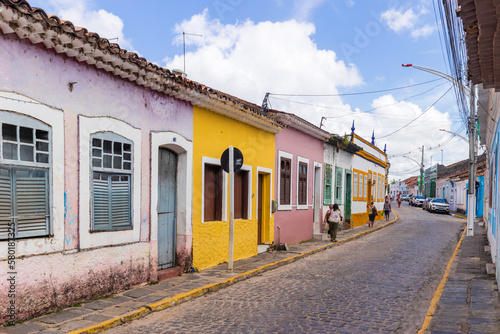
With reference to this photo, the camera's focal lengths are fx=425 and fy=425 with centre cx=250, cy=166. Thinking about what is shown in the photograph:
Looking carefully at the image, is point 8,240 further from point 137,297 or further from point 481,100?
point 481,100

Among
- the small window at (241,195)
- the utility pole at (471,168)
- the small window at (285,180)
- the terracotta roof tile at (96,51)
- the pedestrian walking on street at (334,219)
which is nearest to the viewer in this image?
the terracotta roof tile at (96,51)

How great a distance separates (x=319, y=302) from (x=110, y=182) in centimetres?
381

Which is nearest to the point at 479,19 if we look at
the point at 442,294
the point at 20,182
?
the point at 442,294

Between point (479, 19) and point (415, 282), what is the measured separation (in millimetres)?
5846

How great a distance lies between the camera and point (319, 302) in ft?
21.9

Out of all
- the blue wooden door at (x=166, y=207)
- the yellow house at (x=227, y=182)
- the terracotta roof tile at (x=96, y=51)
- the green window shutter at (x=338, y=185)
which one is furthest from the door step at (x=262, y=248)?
the green window shutter at (x=338, y=185)

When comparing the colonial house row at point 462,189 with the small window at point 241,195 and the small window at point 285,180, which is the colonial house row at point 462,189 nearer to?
the small window at point 285,180

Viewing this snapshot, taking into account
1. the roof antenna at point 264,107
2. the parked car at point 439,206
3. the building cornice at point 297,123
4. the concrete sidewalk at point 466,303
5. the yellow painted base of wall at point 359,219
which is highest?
the roof antenna at point 264,107

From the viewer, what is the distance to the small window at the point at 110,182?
6.50 metres

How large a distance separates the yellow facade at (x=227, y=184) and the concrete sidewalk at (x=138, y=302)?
437mm

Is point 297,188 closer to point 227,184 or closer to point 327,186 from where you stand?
point 327,186

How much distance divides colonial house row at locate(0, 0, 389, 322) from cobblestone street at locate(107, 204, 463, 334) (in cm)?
127

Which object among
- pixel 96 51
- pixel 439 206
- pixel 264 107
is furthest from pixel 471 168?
pixel 439 206

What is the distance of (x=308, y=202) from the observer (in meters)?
15.4
